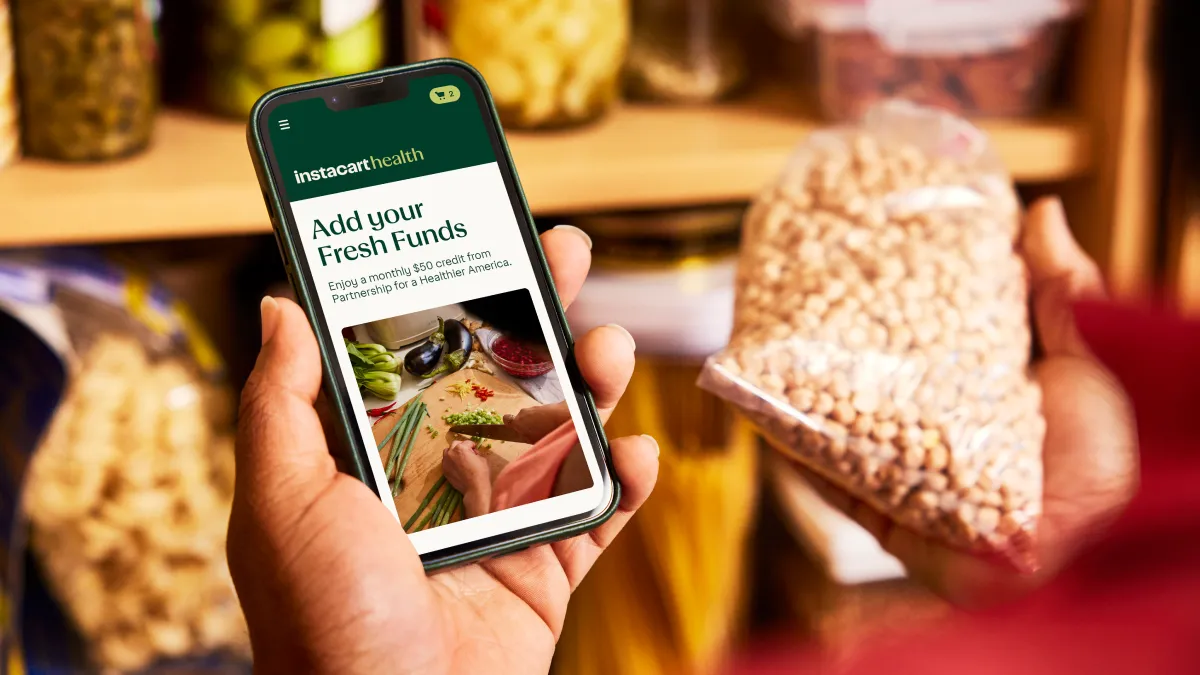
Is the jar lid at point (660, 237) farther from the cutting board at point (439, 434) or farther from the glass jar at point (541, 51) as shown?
the cutting board at point (439, 434)

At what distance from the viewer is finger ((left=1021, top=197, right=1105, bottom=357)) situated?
60 cm

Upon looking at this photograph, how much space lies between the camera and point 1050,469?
58 cm

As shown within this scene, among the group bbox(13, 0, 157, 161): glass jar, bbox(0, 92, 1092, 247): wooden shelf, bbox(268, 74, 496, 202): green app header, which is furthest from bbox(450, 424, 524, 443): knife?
bbox(13, 0, 157, 161): glass jar

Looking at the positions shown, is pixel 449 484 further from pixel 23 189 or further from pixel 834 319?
pixel 23 189

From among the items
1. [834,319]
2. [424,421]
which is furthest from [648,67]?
[424,421]

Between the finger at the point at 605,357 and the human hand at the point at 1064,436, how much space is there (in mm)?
245

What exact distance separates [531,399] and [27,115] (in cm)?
44

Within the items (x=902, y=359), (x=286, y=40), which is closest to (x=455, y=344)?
(x=902, y=359)

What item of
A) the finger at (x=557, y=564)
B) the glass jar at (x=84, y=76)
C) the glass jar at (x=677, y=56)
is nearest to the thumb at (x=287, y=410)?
the finger at (x=557, y=564)

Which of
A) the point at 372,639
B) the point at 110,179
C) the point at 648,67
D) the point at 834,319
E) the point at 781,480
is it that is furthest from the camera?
the point at 781,480

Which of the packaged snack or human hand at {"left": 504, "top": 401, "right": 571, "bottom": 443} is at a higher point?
human hand at {"left": 504, "top": 401, "right": 571, "bottom": 443}

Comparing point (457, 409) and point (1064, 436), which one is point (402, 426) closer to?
point (457, 409)

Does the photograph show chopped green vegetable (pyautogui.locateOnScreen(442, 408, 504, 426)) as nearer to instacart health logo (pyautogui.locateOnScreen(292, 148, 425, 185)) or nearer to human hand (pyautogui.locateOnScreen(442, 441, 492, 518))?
human hand (pyautogui.locateOnScreen(442, 441, 492, 518))

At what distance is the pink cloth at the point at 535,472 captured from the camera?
464 mm
